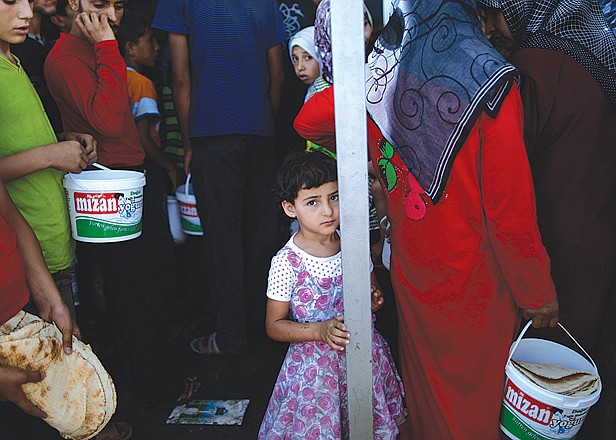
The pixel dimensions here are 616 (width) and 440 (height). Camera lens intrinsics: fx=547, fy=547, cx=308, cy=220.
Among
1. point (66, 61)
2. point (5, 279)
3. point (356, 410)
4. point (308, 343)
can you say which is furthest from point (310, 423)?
point (66, 61)

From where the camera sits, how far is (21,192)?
1.98 meters

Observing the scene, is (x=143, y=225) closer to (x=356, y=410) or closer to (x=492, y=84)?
(x=356, y=410)

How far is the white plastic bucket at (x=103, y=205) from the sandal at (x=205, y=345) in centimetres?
127

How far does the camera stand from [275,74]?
325 cm

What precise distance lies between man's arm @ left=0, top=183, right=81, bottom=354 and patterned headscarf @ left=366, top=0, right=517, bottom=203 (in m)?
1.20

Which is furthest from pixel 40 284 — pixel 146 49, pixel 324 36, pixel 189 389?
pixel 146 49

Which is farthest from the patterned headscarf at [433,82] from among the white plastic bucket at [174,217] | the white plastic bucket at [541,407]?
the white plastic bucket at [174,217]

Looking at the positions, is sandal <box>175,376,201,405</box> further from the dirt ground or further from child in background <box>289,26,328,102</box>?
child in background <box>289,26,328,102</box>

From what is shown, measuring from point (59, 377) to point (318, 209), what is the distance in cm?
101

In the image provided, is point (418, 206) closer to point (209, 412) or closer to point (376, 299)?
point (376, 299)

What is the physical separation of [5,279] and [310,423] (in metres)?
1.14

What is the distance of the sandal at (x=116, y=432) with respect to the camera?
2.56 m

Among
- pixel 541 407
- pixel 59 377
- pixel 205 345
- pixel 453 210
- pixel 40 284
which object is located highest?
pixel 453 210

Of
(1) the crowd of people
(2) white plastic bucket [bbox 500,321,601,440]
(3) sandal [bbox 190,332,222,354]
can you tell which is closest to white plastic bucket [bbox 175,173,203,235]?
(1) the crowd of people
